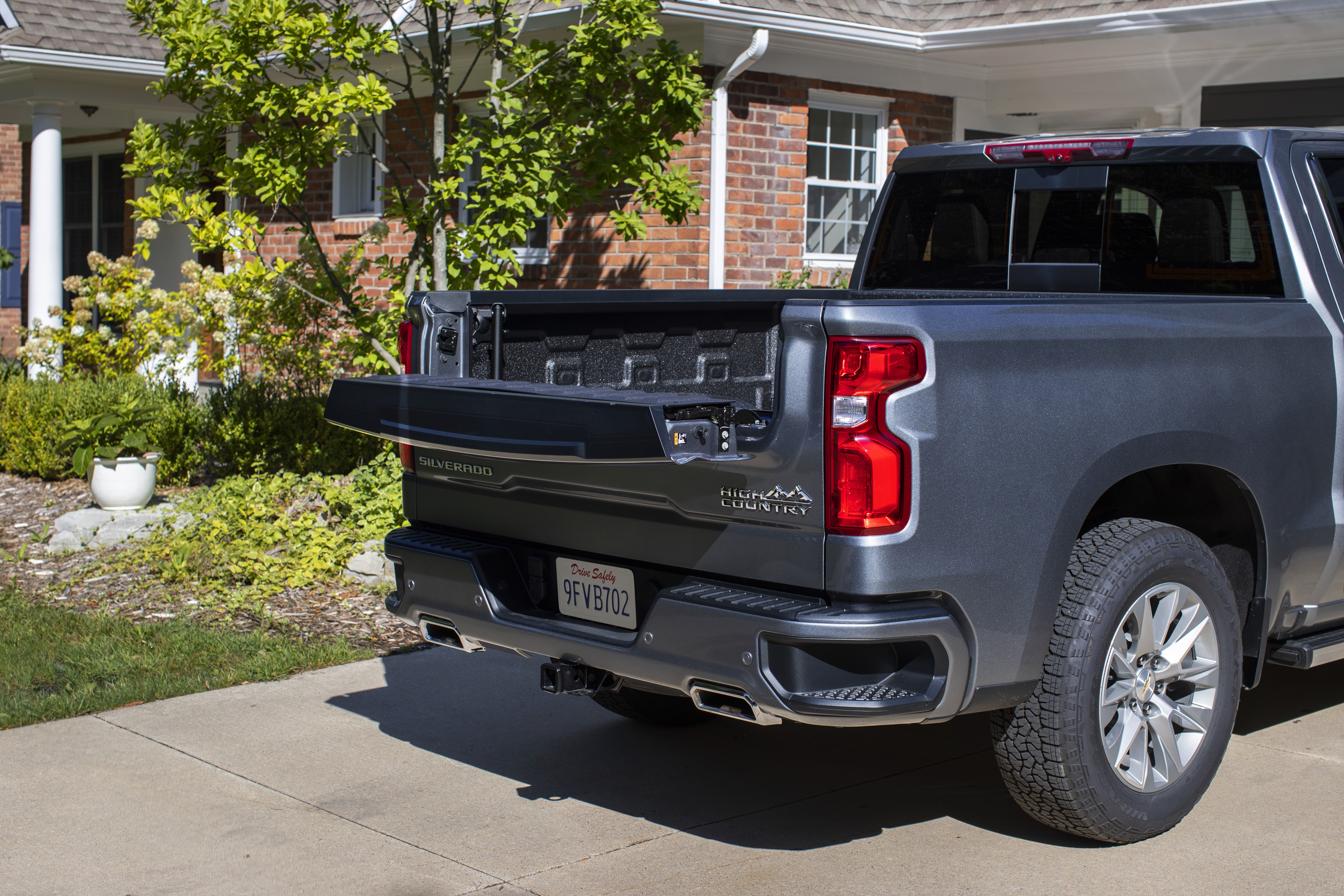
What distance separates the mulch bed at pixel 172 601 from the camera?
6465mm

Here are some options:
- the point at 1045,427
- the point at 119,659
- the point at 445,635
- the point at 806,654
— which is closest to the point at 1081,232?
the point at 1045,427

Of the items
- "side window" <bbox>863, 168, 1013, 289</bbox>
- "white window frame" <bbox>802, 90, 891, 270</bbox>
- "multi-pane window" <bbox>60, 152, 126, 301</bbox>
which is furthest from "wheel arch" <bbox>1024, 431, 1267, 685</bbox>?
"multi-pane window" <bbox>60, 152, 126, 301</bbox>

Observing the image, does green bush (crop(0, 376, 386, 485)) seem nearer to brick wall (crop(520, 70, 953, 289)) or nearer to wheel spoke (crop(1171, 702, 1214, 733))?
brick wall (crop(520, 70, 953, 289))

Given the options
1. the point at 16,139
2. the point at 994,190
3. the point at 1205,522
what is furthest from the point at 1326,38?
the point at 16,139

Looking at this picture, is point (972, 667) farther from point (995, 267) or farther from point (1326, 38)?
point (1326, 38)

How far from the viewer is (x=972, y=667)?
3408 mm

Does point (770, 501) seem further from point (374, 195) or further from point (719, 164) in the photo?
point (374, 195)

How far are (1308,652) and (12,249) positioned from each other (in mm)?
21020

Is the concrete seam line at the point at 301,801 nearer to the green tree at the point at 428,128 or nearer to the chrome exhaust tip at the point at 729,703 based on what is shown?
the chrome exhaust tip at the point at 729,703

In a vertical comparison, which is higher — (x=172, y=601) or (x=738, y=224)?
(x=738, y=224)

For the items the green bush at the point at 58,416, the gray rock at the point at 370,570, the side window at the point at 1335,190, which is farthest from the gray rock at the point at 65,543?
the side window at the point at 1335,190

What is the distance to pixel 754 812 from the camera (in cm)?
432

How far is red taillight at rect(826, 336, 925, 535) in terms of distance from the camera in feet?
10.6

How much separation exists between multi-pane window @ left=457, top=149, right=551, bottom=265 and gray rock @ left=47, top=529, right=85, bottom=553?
12.3 ft
